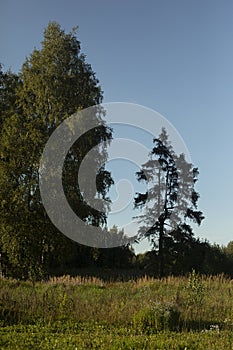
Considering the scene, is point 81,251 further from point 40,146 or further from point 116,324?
point 116,324

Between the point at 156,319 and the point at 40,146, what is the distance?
13.1 metres

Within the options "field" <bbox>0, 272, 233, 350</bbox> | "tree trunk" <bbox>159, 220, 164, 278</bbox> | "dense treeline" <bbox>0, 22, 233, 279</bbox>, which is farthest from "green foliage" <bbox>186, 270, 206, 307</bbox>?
"tree trunk" <bbox>159, 220, 164, 278</bbox>

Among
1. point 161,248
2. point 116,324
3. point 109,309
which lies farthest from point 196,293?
point 161,248

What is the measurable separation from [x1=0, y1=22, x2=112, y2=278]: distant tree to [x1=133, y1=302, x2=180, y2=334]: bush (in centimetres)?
978

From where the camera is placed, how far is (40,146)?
68.8 feet

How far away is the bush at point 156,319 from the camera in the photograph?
930 centimetres

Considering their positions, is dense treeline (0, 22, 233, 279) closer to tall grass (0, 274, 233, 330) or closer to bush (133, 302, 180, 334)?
tall grass (0, 274, 233, 330)

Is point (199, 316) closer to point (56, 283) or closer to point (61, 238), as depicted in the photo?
point (56, 283)

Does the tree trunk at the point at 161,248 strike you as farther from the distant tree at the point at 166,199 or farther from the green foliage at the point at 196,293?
the green foliage at the point at 196,293

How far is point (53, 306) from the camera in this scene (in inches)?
426

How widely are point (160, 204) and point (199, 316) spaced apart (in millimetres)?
22458

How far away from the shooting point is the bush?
9305 millimetres

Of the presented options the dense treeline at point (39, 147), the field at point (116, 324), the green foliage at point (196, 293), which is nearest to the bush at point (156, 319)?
the field at point (116, 324)

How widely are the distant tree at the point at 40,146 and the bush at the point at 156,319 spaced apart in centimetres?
978
